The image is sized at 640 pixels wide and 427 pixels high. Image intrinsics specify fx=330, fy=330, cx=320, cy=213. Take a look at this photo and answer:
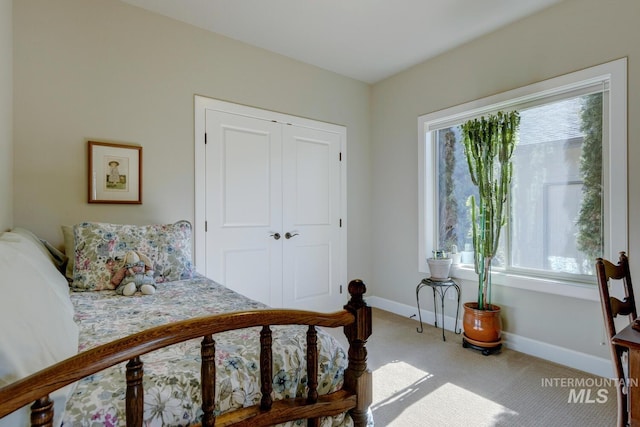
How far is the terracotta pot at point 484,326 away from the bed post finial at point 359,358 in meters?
1.83

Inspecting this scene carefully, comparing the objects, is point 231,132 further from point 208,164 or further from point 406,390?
point 406,390

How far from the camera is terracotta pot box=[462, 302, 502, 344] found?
260 cm

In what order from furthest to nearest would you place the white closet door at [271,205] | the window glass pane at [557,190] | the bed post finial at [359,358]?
the white closet door at [271,205], the window glass pane at [557,190], the bed post finial at [359,358]

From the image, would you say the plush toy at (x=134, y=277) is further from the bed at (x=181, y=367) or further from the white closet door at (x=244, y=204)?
the white closet door at (x=244, y=204)

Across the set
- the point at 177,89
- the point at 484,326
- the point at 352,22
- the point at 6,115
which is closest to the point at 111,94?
the point at 177,89

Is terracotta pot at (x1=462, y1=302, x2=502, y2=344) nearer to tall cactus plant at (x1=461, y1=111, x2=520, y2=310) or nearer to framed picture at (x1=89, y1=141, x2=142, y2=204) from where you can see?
tall cactus plant at (x1=461, y1=111, x2=520, y2=310)

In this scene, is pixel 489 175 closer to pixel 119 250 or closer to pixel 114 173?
pixel 119 250

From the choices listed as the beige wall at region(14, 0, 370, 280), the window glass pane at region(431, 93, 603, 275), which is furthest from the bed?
the window glass pane at region(431, 93, 603, 275)

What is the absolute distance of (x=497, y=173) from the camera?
281 cm

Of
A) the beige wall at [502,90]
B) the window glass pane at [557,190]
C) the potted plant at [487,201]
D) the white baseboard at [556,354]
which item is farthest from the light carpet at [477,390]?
the window glass pane at [557,190]

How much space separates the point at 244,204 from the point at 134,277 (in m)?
1.31

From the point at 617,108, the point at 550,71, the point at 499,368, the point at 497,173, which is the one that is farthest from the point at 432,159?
the point at 499,368

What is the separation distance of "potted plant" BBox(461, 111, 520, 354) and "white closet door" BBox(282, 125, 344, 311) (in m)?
1.41

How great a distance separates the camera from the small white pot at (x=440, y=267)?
9.85 ft
